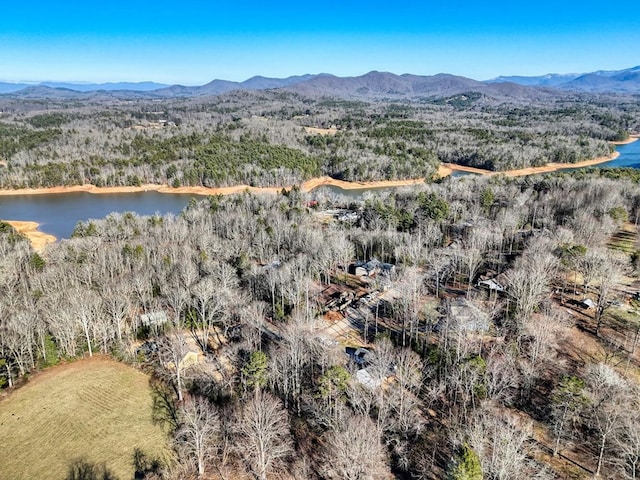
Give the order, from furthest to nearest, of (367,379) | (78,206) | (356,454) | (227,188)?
(227,188) → (78,206) → (367,379) → (356,454)

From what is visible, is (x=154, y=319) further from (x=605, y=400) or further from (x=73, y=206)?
(x=73, y=206)

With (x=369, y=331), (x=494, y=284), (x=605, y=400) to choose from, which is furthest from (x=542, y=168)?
(x=605, y=400)

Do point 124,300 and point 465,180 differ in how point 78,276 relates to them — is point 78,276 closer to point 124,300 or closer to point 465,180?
point 124,300

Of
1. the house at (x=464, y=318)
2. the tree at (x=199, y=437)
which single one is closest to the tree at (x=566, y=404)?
the house at (x=464, y=318)

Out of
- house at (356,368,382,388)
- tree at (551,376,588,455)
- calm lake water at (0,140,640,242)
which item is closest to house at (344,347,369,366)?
house at (356,368,382,388)

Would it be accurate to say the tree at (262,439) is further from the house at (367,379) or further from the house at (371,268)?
the house at (371,268)

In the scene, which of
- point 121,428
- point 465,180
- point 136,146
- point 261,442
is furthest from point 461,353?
point 136,146
